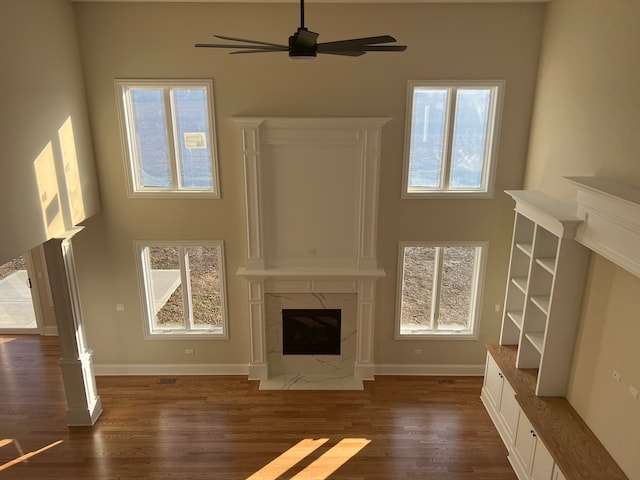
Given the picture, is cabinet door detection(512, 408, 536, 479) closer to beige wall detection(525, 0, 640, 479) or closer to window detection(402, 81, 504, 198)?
beige wall detection(525, 0, 640, 479)

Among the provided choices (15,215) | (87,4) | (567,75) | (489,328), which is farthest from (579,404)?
(87,4)

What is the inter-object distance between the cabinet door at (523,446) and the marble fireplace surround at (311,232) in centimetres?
243

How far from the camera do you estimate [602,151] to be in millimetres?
4754

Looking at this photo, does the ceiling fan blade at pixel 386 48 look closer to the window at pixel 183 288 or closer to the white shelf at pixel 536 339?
the white shelf at pixel 536 339

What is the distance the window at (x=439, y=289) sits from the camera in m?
7.15

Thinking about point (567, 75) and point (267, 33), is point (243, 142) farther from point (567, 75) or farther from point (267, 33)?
point (567, 75)

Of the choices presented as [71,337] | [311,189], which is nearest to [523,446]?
[311,189]

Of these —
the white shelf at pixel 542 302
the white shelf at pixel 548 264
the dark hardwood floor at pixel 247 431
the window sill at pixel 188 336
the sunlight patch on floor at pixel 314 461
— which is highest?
the white shelf at pixel 548 264

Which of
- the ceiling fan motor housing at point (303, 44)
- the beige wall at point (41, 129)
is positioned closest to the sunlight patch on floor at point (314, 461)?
the beige wall at point (41, 129)

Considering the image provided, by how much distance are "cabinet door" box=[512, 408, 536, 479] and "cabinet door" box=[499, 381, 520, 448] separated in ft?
0.37

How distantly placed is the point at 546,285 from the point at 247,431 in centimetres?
435

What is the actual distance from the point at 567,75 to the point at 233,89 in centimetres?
427

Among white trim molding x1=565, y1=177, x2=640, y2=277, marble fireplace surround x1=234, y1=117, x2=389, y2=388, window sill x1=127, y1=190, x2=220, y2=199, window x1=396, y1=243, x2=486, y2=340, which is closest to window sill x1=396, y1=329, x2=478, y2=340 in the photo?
window x1=396, y1=243, x2=486, y2=340

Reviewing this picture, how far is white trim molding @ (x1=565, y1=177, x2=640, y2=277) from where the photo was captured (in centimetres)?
375
